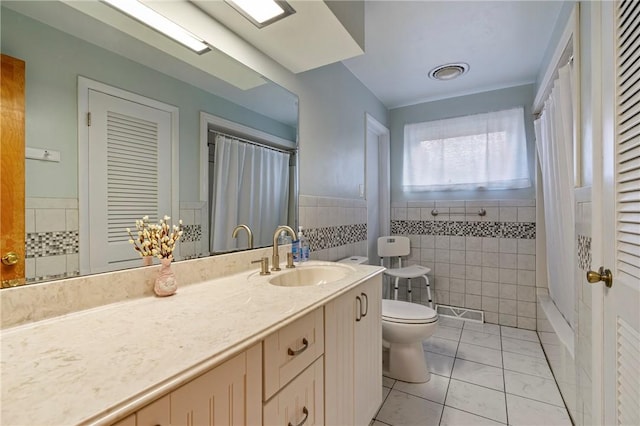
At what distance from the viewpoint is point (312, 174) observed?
77.4 inches

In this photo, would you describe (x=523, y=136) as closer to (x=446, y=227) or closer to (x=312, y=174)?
(x=446, y=227)

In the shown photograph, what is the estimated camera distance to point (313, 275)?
1584 mm

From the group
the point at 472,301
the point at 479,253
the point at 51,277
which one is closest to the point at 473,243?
the point at 479,253

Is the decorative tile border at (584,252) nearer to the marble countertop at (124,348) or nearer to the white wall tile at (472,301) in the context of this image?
the marble countertop at (124,348)

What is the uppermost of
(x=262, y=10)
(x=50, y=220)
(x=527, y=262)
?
(x=262, y=10)

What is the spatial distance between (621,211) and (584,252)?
52cm

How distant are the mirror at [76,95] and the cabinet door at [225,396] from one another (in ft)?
1.98

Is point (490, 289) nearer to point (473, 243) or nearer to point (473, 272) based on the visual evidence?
point (473, 272)

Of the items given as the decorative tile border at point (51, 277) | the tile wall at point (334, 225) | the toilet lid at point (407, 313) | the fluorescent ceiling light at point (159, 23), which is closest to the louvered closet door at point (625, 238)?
the toilet lid at point (407, 313)

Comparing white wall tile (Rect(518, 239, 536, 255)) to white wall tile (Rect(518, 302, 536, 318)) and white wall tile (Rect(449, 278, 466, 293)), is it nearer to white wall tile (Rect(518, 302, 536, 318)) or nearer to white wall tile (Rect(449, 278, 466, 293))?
white wall tile (Rect(518, 302, 536, 318))

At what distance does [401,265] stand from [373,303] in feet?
6.02

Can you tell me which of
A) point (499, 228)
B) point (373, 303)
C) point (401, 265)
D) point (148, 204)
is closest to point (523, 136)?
point (499, 228)

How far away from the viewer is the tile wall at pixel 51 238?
2.59 ft

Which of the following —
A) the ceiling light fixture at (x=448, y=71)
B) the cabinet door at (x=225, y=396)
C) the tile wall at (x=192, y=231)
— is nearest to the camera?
the cabinet door at (x=225, y=396)
